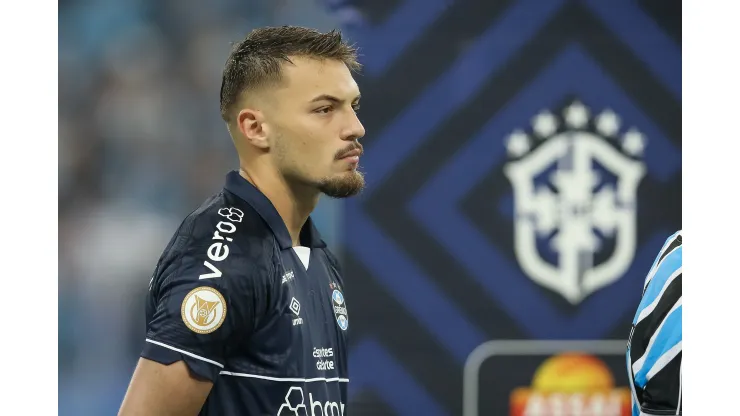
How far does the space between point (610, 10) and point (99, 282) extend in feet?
7.47

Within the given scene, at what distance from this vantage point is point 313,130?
5.39 feet

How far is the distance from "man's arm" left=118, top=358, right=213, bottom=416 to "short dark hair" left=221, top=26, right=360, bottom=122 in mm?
568

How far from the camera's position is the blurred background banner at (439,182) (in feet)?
11.2

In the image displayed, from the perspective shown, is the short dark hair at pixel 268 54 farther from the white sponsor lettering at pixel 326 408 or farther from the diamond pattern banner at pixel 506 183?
the diamond pattern banner at pixel 506 183

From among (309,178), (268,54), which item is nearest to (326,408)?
(309,178)

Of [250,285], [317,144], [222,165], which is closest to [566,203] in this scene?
[222,165]

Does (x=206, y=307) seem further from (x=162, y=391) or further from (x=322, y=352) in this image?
(x=322, y=352)

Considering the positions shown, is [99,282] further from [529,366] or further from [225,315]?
[225,315]

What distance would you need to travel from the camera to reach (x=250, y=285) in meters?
1.45

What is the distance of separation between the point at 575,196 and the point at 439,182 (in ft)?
1.80

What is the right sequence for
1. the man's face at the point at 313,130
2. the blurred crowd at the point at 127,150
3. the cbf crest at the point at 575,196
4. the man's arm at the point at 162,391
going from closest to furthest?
the man's arm at the point at 162,391 < the man's face at the point at 313,130 < the blurred crowd at the point at 127,150 < the cbf crest at the point at 575,196

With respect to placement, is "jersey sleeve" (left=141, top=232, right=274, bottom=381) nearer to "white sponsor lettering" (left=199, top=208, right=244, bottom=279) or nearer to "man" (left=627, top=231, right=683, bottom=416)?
"white sponsor lettering" (left=199, top=208, right=244, bottom=279)

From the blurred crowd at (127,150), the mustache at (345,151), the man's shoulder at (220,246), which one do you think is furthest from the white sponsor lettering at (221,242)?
the blurred crowd at (127,150)

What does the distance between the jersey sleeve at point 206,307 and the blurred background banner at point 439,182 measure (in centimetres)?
194
